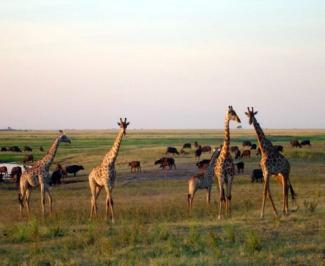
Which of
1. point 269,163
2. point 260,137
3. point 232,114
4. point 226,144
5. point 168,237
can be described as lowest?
point 168,237

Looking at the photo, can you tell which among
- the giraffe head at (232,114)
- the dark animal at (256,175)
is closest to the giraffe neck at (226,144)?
the giraffe head at (232,114)

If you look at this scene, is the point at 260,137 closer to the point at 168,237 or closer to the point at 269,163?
the point at 269,163

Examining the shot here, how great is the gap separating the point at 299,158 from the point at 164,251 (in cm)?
3361

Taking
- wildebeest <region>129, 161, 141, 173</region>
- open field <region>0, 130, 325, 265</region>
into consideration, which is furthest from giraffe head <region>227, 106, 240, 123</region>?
wildebeest <region>129, 161, 141, 173</region>

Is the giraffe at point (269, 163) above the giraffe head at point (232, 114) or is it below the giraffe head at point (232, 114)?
below

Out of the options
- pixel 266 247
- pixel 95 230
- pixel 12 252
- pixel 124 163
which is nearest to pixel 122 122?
pixel 95 230

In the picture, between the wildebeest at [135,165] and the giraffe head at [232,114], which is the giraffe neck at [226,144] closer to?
the giraffe head at [232,114]

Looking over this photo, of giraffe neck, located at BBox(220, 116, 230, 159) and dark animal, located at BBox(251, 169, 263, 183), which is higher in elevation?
giraffe neck, located at BBox(220, 116, 230, 159)

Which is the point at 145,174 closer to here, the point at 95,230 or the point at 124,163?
the point at 124,163

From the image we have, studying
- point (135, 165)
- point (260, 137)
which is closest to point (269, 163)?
point (260, 137)

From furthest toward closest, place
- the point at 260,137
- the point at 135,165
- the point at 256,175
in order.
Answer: the point at 135,165, the point at 256,175, the point at 260,137

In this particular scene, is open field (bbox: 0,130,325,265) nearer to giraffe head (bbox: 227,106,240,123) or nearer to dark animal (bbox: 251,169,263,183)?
giraffe head (bbox: 227,106,240,123)

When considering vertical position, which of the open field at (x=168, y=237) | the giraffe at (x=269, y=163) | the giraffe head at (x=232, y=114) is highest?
the giraffe head at (x=232, y=114)

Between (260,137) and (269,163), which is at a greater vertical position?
(260,137)
